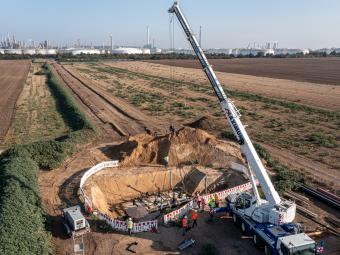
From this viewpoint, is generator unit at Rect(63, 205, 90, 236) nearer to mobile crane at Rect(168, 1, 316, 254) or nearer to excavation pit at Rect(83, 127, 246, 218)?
excavation pit at Rect(83, 127, 246, 218)

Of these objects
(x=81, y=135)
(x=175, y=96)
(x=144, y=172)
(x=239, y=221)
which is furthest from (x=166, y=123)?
(x=239, y=221)

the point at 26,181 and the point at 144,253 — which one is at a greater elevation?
the point at 26,181

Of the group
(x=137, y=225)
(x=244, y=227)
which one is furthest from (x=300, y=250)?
(x=137, y=225)

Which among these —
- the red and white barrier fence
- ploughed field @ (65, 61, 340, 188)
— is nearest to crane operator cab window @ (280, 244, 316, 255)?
the red and white barrier fence

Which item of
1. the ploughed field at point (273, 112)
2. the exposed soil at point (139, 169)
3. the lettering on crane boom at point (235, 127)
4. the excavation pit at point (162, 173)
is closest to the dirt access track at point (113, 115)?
the exposed soil at point (139, 169)

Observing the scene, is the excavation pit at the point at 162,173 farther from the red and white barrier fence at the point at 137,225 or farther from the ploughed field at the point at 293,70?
the ploughed field at the point at 293,70

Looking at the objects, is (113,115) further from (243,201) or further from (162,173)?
(243,201)

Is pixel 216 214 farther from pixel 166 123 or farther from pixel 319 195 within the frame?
pixel 166 123
